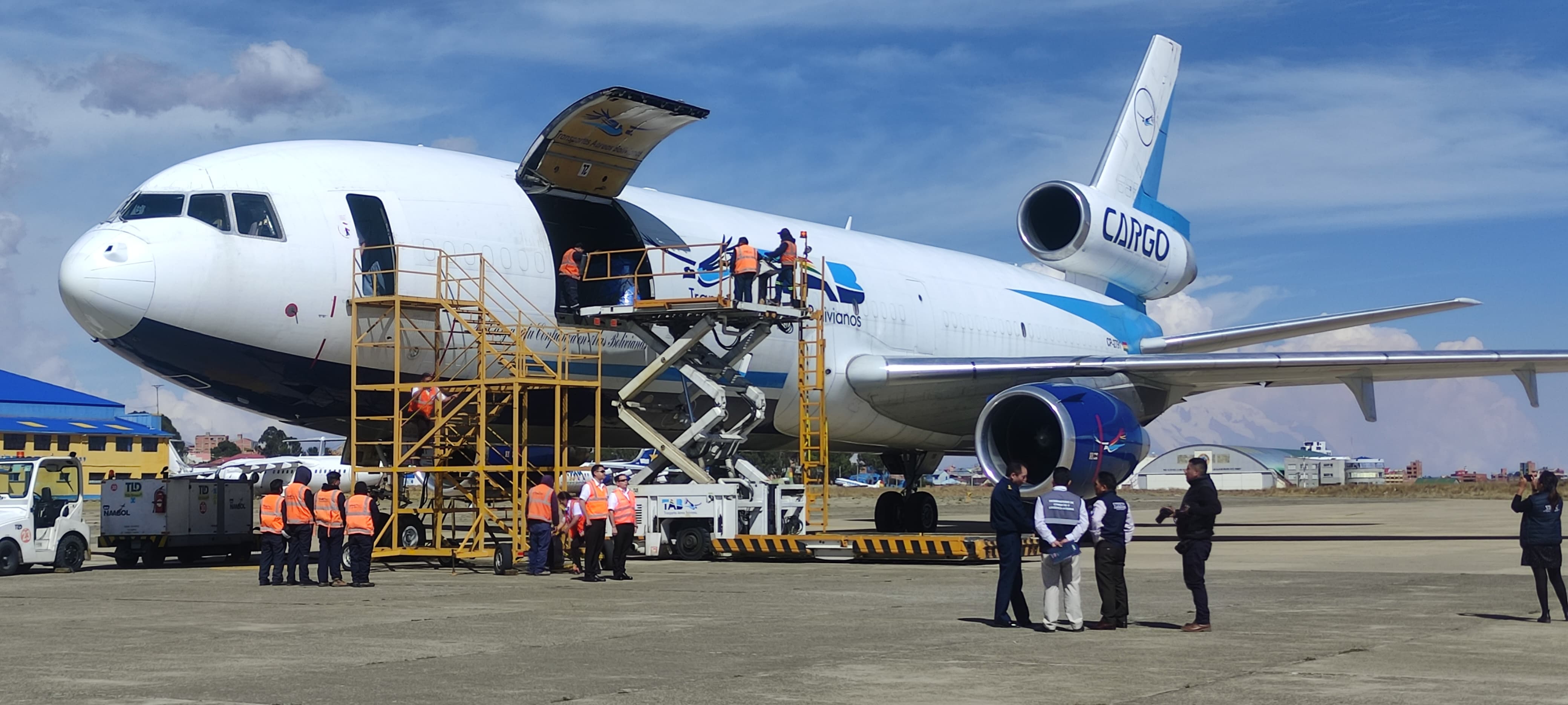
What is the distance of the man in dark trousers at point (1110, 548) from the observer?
10.6 meters

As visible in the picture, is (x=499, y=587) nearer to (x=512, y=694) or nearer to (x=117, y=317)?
(x=117, y=317)

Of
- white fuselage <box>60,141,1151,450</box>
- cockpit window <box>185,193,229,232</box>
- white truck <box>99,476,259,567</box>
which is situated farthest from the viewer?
white truck <box>99,476,259,567</box>

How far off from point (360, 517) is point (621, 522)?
8.33ft

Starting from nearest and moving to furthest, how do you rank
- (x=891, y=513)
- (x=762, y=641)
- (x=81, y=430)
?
1. (x=762, y=641)
2. (x=891, y=513)
3. (x=81, y=430)

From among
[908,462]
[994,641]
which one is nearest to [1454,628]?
[994,641]

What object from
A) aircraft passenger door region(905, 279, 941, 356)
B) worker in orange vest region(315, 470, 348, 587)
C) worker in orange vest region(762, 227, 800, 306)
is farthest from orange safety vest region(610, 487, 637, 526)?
aircraft passenger door region(905, 279, 941, 356)

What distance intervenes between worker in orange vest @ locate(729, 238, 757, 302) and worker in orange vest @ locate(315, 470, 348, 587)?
514 centimetres

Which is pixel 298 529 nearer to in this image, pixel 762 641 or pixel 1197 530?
pixel 762 641

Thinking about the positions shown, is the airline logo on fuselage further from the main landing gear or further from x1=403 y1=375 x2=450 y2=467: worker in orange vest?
x1=403 y1=375 x2=450 y2=467: worker in orange vest

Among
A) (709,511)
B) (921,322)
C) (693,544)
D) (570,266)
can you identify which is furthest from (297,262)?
(921,322)

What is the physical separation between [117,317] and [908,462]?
14602 mm

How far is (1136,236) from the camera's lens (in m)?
29.2

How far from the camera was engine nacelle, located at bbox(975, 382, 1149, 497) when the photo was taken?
1894cm

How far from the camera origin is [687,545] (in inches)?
712
